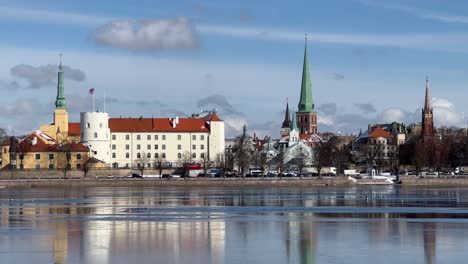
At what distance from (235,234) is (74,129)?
4410 inches

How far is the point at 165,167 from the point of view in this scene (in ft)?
430

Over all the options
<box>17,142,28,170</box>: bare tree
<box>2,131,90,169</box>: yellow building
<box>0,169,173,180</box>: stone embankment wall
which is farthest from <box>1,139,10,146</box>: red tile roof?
<box>0,169,173,180</box>: stone embankment wall

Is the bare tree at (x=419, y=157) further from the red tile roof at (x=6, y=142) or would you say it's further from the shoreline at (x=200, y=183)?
the red tile roof at (x=6, y=142)

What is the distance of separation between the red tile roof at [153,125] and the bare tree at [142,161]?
428 centimetres

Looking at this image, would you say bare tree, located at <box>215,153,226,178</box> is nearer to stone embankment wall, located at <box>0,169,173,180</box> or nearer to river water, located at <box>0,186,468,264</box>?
stone embankment wall, located at <box>0,169,173,180</box>

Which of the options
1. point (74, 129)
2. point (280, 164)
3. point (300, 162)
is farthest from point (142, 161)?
point (300, 162)

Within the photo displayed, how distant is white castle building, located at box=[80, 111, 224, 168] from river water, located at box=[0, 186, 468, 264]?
84.8 metres

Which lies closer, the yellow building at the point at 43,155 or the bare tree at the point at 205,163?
the yellow building at the point at 43,155

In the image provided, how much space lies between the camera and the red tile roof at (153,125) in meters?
144

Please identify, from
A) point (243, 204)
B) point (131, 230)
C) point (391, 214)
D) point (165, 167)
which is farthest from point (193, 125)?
point (131, 230)

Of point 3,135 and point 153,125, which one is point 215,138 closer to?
point 153,125

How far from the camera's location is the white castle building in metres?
143

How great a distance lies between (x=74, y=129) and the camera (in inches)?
5827

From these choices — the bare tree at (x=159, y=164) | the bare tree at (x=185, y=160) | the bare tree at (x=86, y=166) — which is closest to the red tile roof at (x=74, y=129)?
Answer: the bare tree at (x=159, y=164)
